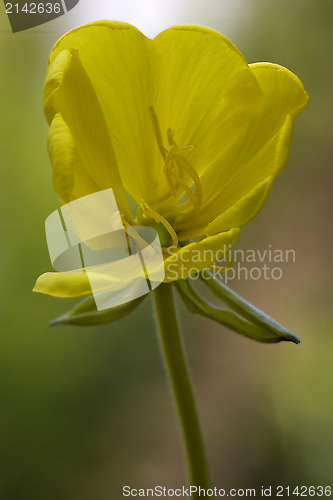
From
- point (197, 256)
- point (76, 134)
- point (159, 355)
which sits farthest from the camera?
point (159, 355)

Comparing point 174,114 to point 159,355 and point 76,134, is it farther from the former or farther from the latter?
point 159,355

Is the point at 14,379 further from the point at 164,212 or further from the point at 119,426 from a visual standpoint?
the point at 164,212

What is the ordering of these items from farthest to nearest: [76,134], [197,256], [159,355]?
[159,355]
[76,134]
[197,256]

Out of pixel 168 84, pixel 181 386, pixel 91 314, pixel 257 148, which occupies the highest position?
pixel 168 84

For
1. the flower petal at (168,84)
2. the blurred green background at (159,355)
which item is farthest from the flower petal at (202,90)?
the blurred green background at (159,355)

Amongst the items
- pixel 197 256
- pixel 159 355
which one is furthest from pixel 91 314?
pixel 159 355

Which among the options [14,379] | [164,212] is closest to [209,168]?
[164,212]

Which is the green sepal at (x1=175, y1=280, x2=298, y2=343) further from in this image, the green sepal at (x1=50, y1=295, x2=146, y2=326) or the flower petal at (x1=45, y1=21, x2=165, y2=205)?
the flower petal at (x1=45, y1=21, x2=165, y2=205)
